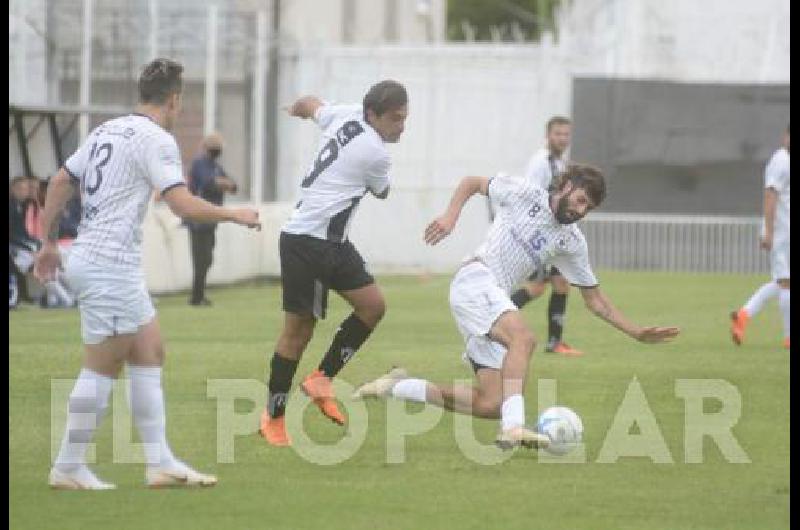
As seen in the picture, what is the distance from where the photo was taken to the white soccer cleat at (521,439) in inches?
415

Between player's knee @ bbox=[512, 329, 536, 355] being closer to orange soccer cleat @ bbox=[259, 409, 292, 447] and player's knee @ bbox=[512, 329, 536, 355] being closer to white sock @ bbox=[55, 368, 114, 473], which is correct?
orange soccer cleat @ bbox=[259, 409, 292, 447]

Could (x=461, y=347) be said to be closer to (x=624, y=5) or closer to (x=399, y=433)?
(x=399, y=433)

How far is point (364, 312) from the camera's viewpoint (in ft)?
41.6

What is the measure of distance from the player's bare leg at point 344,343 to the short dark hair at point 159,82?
8.81 feet

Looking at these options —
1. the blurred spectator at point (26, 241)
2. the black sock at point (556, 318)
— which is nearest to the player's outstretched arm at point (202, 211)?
the black sock at point (556, 318)

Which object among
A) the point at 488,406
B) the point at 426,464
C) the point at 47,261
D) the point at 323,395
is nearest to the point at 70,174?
the point at 47,261

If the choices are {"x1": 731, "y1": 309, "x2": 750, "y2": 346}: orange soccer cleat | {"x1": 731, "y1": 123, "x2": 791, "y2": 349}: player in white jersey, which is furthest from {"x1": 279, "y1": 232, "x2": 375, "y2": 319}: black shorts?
{"x1": 731, "y1": 309, "x2": 750, "y2": 346}: orange soccer cleat

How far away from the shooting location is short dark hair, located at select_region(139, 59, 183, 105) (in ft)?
33.2

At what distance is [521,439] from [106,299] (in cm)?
218

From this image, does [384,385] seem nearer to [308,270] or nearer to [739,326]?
[308,270]

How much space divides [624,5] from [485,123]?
3757 mm

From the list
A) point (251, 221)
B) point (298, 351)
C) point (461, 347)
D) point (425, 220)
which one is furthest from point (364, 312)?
point (425, 220)

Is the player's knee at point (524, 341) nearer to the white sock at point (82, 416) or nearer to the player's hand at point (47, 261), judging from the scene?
the white sock at point (82, 416)

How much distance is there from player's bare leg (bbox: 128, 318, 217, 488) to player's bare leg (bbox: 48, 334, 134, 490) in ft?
0.25
